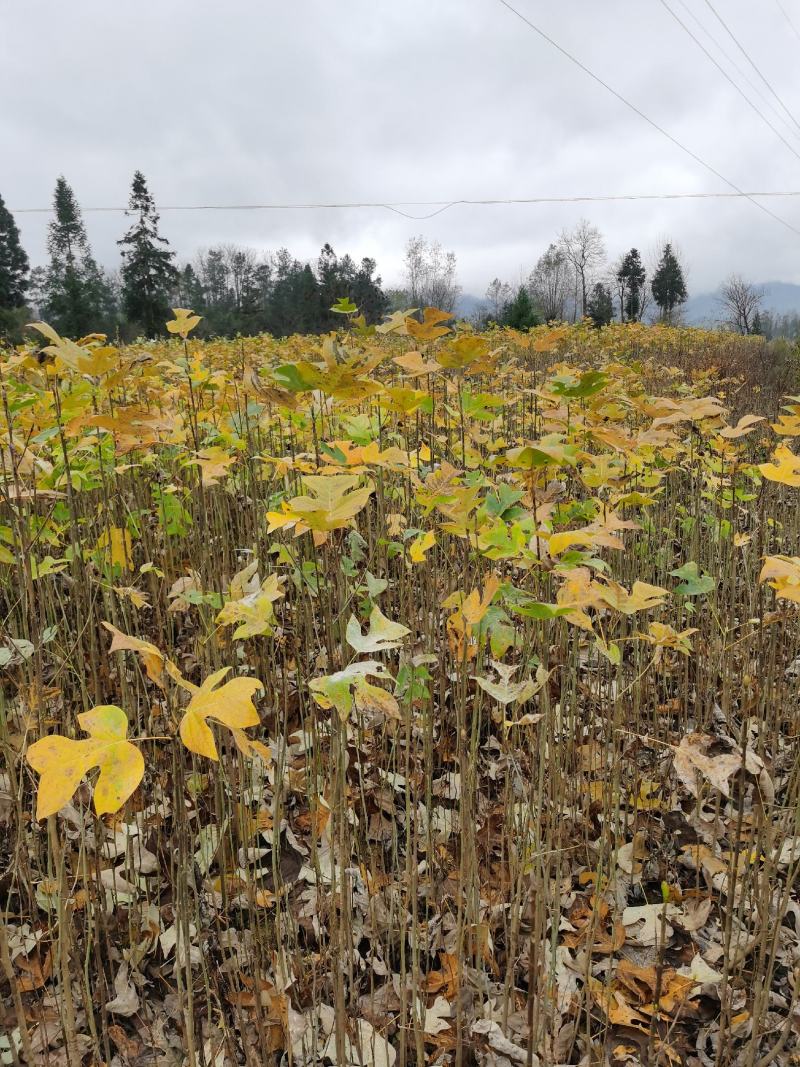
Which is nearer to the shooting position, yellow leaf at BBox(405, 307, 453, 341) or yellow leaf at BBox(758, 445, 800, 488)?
yellow leaf at BBox(758, 445, 800, 488)

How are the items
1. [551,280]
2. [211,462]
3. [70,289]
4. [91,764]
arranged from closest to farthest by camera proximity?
[91,764]
[211,462]
[70,289]
[551,280]

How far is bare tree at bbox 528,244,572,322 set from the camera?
3972 cm

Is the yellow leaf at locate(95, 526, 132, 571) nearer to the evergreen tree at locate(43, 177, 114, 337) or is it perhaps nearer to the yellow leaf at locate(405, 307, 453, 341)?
the yellow leaf at locate(405, 307, 453, 341)

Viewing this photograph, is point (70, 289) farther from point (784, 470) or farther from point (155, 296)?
point (784, 470)

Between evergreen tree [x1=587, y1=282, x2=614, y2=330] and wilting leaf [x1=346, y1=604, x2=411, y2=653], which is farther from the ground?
evergreen tree [x1=587, y1=282, x2=614, y2=330]

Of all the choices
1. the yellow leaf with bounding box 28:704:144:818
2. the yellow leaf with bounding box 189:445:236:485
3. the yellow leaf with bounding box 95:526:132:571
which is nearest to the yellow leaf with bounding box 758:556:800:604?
the yellow leaf with bounding box 28:704:144:818

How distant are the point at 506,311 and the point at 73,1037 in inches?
938

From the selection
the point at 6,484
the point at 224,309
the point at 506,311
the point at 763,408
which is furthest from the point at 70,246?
the point at 6,484

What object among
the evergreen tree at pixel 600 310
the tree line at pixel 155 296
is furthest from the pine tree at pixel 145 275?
the evergreen tree at pixel 600 310

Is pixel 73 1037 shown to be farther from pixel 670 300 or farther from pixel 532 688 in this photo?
pixel 670 300

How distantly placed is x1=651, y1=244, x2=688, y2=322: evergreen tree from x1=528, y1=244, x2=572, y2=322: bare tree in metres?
5.32

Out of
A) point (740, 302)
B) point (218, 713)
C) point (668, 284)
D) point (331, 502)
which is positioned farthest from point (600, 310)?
point (218, 713)

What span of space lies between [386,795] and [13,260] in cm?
3655

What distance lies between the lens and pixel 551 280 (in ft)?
165
